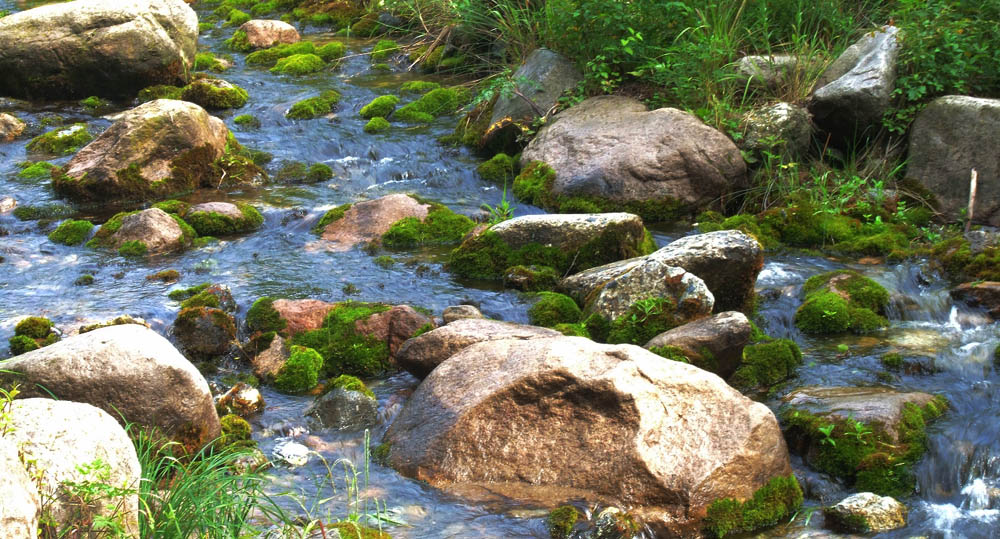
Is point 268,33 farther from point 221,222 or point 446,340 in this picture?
point 446,340

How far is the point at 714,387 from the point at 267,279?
506 centimetres

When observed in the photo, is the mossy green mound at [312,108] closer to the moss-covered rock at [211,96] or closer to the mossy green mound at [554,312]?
the moss-covered rock at [211,96]

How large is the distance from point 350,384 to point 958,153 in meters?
7.52

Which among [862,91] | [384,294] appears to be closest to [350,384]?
[384,294]

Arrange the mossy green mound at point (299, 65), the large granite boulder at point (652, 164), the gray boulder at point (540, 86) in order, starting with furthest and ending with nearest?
the mossy green mound at point (299, 65) → the gray boulder at point (540, 86) → the large granite boulder at point (652, 164)

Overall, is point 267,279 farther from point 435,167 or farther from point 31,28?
point 31,28

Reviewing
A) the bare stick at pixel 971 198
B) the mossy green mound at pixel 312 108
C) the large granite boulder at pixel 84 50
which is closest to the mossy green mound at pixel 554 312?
the bare stick at pixel 971 198

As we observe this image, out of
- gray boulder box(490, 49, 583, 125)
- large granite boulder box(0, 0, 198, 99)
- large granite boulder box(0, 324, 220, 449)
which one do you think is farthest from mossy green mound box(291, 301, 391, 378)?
large granite boulder box(0, 0, 198, 99)

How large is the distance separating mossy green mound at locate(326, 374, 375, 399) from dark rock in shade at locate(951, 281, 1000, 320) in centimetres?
535

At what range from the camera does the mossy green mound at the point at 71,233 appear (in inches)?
407

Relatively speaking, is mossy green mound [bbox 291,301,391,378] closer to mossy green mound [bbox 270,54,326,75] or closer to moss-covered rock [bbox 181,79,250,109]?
moss-covered rock [bbox 181,79,250,109]

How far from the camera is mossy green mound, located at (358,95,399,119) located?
49.1ft

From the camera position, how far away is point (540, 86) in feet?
43.1

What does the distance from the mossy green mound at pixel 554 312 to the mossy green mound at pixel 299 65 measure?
10.8m
